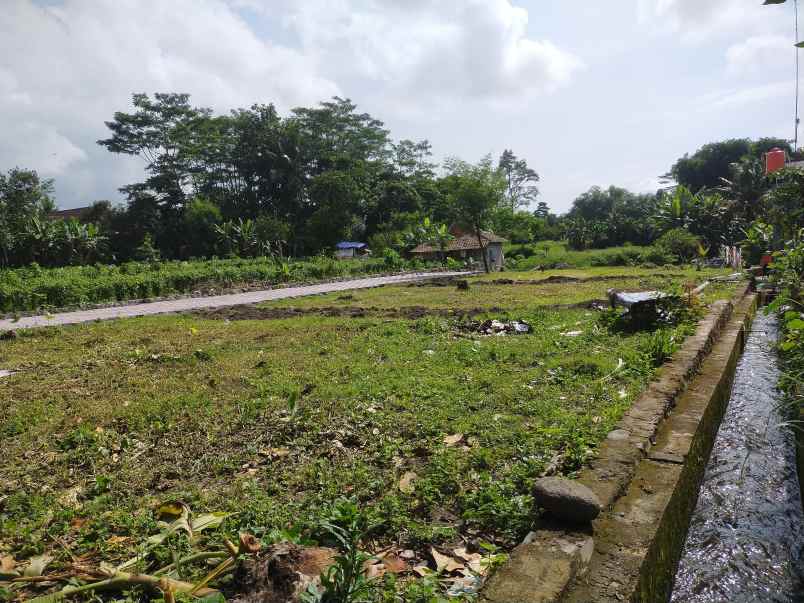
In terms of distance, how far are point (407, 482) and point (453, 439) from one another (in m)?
0.76

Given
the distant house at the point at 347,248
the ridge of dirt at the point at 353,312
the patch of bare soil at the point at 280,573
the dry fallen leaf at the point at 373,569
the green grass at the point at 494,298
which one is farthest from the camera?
the distant house at the point at 347,248

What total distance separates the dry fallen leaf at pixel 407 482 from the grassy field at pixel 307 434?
0.04ft

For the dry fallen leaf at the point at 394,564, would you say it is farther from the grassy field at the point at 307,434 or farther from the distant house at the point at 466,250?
the distant house at the point at 466,250

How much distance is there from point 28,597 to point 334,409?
2.78 meters

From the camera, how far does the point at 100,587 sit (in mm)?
2490

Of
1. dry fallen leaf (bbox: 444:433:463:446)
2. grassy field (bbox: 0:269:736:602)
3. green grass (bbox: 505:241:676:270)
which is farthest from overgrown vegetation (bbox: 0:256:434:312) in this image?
dry fallen leaf (bbox: 444:433:463:446)

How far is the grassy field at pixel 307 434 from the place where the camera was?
308 centimetres

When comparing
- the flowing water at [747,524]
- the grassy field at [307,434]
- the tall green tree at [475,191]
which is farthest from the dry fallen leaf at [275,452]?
the tall green tree at [475,191]

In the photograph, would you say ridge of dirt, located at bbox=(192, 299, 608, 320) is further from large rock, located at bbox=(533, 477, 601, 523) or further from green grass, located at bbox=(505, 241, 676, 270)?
green grass, located at bbox=(505, 241, 676, 270)

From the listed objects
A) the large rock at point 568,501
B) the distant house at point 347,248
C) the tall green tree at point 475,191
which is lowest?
the large rock at point 568,501

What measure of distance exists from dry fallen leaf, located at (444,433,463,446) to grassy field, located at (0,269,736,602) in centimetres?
2

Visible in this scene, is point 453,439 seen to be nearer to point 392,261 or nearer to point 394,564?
point 394,564

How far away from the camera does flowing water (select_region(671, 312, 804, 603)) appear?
312 cm

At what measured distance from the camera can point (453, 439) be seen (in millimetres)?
4191
